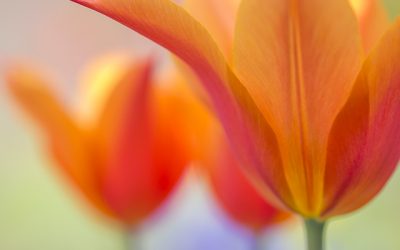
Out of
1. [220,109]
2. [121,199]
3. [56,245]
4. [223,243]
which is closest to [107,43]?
[56,245]

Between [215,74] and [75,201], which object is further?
[75,201]

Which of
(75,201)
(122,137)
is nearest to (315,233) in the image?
(122,137)

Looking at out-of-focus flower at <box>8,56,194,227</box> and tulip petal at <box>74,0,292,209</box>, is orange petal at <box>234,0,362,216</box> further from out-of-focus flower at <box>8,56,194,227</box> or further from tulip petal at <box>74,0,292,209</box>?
out-of-focus flower at <box>8,56,194,227</box>

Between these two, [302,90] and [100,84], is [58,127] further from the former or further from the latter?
[302,90]

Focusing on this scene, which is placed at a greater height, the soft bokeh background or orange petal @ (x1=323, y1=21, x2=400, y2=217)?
the soft bokeh background

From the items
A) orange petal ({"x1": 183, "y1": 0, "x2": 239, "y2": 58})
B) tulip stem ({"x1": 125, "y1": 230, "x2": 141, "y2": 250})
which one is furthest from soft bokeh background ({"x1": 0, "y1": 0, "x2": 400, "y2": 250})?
orange petal ({"x1": 183, "y1": 0, "x2": 239, "y2": 58})

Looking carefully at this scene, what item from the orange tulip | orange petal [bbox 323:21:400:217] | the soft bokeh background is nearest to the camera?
orange petal [bbox 323:21:400:217]

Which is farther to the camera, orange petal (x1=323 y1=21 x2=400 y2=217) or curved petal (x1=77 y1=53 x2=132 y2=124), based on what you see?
curved petal (x1=77 y1=53 x2=132 y2=124)
